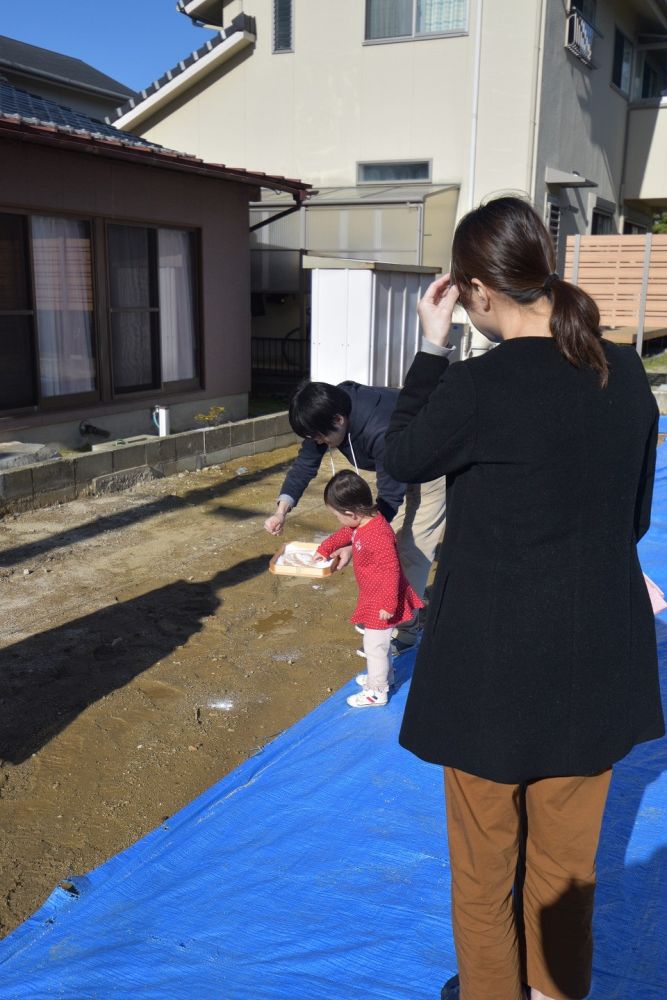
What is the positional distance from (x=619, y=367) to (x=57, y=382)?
7.28 m

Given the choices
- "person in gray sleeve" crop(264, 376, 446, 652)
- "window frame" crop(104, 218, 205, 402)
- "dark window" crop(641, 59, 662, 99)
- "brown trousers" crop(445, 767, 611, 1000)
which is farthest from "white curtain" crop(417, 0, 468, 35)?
"brown trousers" crop(445, 767, 611, 1000)

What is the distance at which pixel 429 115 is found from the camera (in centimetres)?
1328

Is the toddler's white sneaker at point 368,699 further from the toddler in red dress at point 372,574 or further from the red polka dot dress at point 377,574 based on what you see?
the red polka dot dress at point 377,574

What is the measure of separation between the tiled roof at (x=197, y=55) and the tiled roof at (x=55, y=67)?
11.6ft

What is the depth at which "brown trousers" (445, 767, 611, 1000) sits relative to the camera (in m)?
1.74

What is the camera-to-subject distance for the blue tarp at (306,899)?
2178 mm

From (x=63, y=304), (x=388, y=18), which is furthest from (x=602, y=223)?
(x=63, y=304)

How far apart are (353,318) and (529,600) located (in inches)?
337

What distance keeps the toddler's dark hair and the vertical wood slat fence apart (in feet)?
26.9

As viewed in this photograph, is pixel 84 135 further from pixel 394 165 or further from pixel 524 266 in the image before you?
pixel 394 165

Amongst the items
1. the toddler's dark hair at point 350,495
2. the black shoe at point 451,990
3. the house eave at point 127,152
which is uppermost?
the house eave at point 127,152

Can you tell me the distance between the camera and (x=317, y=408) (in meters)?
3.77

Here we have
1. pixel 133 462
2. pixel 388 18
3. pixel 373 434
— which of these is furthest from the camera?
pixel 388 18

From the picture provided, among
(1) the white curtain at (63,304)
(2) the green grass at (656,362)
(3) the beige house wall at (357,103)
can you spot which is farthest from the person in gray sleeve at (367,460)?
(2) the green grass at (656,362)
